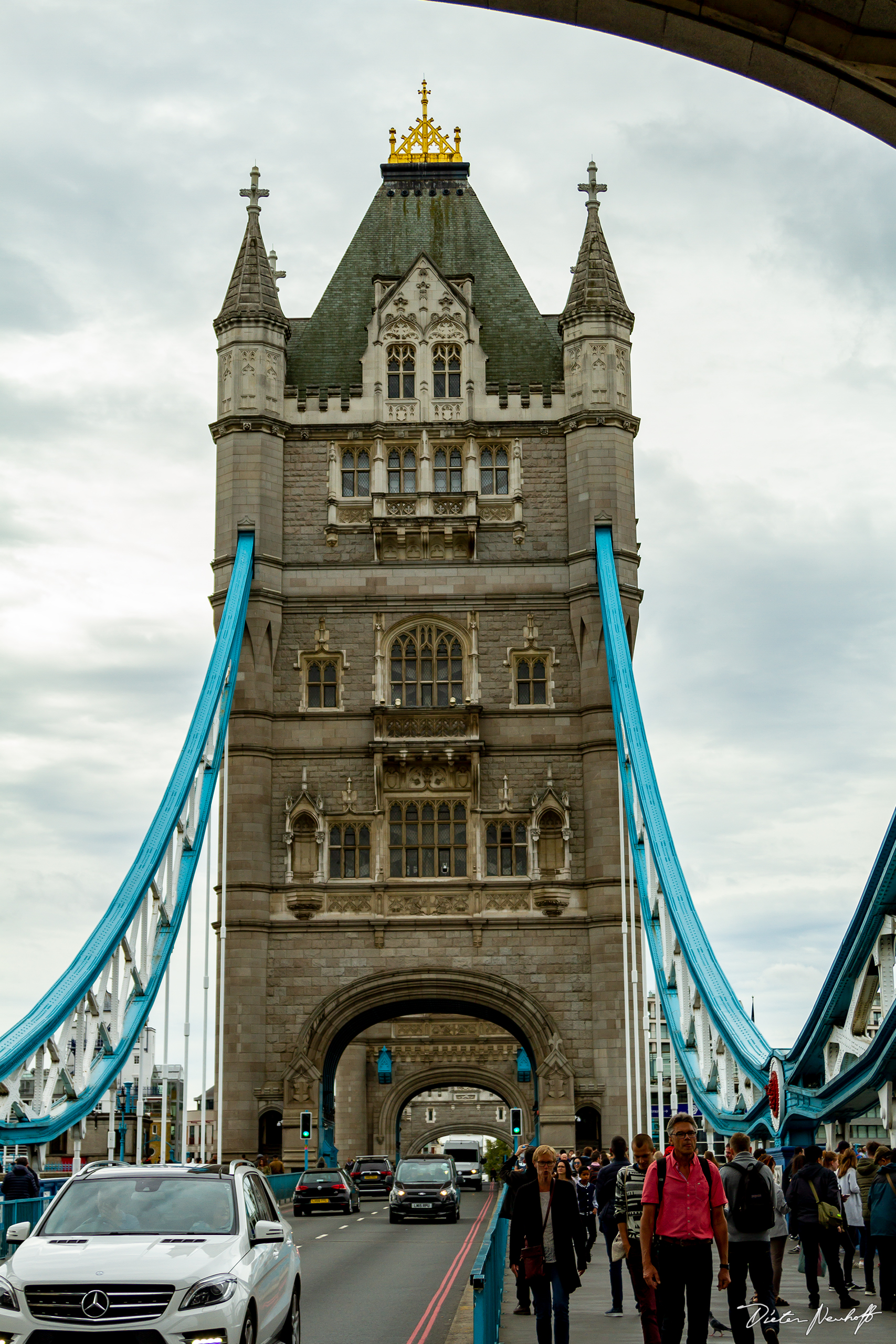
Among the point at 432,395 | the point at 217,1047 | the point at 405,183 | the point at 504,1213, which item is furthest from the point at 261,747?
the point at 504,1213

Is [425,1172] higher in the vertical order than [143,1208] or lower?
lower

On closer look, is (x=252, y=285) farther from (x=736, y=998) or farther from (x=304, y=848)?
(x=736, y=998)

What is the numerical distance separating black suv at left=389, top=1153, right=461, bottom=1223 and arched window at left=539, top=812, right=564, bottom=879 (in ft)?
31.8

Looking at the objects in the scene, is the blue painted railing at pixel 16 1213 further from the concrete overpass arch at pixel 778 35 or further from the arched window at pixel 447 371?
the arched window at pixel 447 371

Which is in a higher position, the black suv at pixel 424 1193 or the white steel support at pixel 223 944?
the white steel support at pixel 223 944

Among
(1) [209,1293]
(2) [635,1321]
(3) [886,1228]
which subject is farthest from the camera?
(3) [886,1228]

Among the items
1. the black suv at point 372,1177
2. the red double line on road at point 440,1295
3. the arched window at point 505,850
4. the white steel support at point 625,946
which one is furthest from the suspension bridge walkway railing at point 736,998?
the black suv at point 372,1177

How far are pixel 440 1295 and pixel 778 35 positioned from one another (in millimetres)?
13843

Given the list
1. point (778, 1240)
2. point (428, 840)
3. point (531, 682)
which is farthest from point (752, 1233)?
point (531, 682)

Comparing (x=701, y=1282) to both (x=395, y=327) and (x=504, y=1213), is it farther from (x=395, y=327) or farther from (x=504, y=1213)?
(x=395, y=327)

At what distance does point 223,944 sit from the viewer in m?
40.2

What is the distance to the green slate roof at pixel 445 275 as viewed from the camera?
46.5 metres

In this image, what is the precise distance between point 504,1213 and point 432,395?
97.9 feet

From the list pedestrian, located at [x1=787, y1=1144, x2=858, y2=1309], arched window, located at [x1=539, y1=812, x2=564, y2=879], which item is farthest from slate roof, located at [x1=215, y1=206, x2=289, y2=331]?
pedestrian, located at [x1=787, y1=1144, x2=858, y2=1309]
